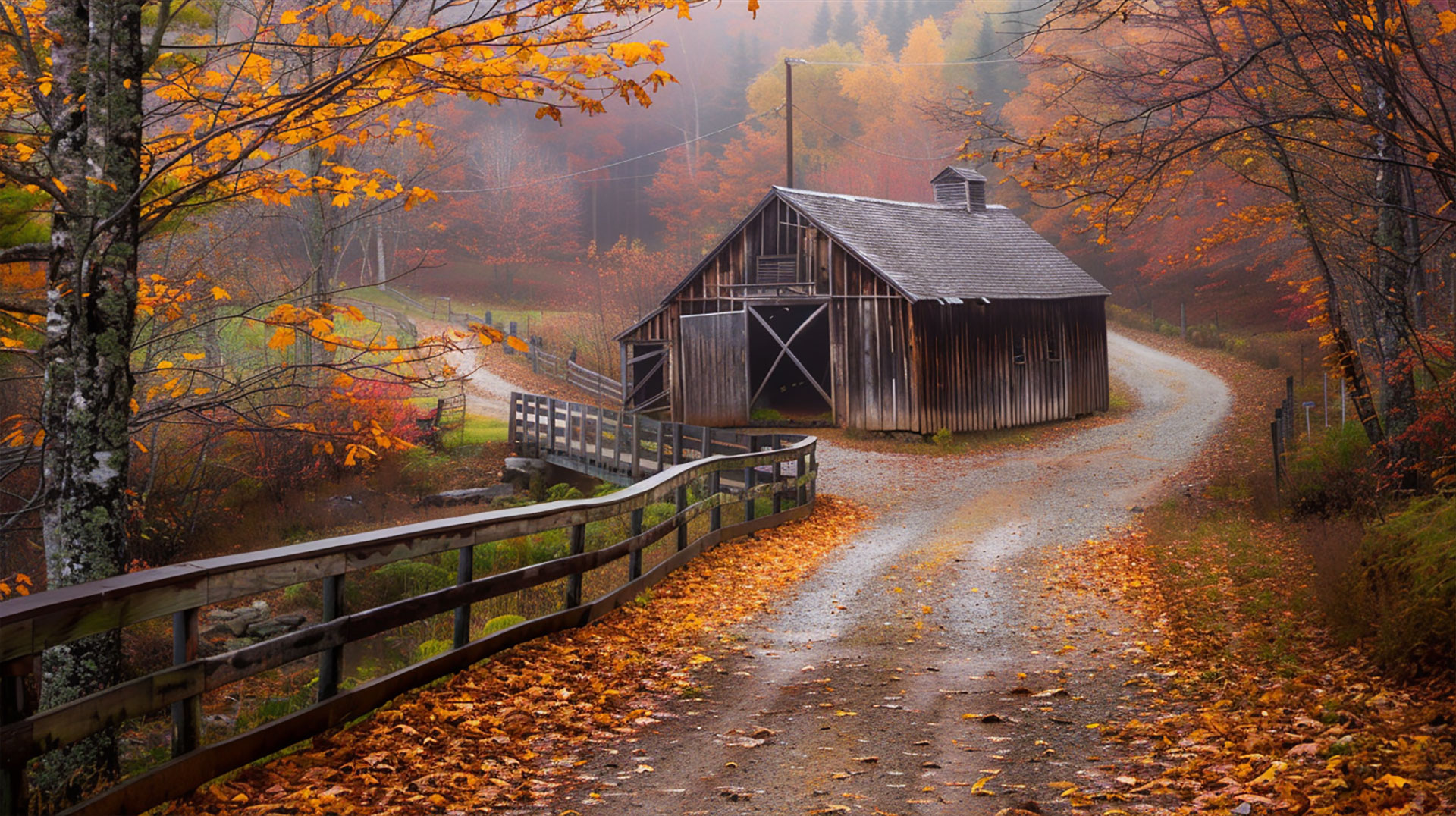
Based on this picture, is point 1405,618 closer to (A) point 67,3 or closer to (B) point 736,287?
(A) point 67,3

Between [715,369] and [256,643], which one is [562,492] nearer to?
[715,369]

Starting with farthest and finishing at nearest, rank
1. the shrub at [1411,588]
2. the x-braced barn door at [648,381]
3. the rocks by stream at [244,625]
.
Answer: the x-braced barn door at [648,381]
the rocks by stream at [244,625]
the shrub at [1411,588]

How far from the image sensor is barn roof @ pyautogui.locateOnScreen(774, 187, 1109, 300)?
24.7 metres

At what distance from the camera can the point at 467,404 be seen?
30625 mm

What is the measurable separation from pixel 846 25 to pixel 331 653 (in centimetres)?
7280

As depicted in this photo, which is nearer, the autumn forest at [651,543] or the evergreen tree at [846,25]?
the autumn forest at [651,543]

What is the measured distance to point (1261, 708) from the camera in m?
5.36

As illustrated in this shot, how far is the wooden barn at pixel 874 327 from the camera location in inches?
960

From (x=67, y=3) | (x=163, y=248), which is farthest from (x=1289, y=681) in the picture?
(x=163, y=248)

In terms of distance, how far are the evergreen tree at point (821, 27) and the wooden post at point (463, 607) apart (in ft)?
231

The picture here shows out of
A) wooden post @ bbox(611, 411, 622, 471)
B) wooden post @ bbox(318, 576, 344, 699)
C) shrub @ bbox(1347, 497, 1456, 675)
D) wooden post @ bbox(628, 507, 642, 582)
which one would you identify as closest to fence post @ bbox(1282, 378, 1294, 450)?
shrub @ bbox(1347, 497, 1456, 675)

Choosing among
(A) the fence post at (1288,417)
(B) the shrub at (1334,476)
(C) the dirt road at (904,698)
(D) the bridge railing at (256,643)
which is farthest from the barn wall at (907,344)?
(D) the bridge railing at (256,643)

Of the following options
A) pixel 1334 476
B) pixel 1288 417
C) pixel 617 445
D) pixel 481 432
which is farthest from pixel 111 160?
pixel 481 432

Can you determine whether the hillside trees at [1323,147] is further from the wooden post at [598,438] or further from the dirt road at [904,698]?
the wooden post at [598,438]
